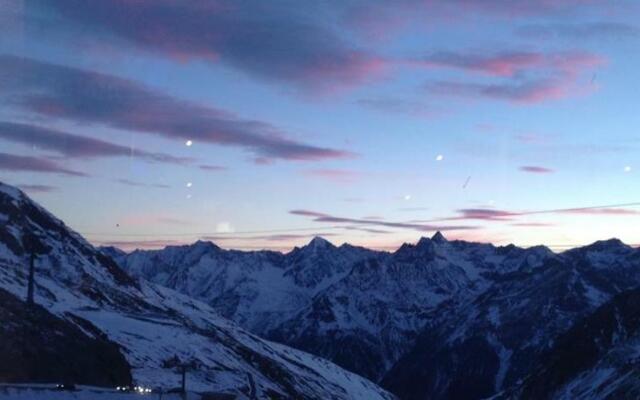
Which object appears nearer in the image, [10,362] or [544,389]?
[10,362]

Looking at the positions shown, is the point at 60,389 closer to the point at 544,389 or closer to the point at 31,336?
the point at 31,336

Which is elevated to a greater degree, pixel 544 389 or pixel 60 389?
pixel 60 389

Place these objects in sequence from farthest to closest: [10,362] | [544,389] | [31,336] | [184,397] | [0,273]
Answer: [544,389] < [0,273] < [31,336] < [10,362] < [184,397]

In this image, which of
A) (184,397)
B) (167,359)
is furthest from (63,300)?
(184,397)

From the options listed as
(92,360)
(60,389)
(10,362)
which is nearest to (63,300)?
(92,360)

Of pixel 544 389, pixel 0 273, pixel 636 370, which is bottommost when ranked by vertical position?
pixel 544 389

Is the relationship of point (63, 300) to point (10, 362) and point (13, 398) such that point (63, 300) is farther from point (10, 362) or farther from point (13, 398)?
point (13, 398)

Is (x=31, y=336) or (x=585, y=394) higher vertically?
(x=31, y=336)

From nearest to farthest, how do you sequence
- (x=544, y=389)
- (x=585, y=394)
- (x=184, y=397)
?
(x=184, y=397) < (x=585, y=394) < (x=544, y=389)

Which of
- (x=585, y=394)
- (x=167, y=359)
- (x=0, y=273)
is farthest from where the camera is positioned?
(x=0, y=273)
